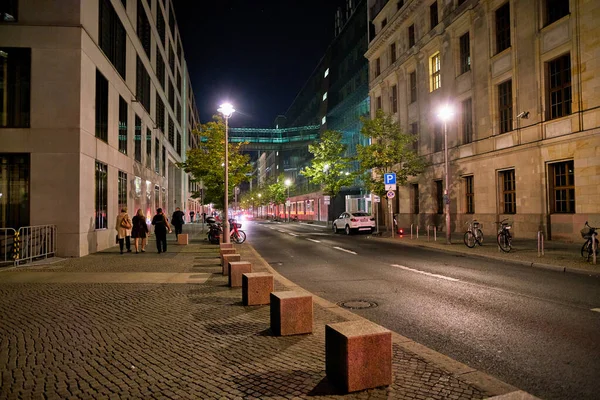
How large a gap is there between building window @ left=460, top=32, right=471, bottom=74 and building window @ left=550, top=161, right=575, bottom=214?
9733mm

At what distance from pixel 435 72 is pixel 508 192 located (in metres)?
11.6

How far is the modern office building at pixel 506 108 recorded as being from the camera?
17219 millimetres

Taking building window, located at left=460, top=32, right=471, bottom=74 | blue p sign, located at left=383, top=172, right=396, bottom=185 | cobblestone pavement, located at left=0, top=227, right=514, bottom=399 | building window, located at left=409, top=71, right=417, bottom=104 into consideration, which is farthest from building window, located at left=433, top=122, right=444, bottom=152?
cobblestone pavement, located at left=0, top=227, right=514, bottom=399

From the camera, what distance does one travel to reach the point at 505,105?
2228 centimetres

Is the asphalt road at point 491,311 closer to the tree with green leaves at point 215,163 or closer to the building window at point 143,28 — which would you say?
the tree with green leaves at point 215,163

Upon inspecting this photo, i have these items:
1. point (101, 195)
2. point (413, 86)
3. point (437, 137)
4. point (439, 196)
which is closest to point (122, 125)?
point (101, 195)

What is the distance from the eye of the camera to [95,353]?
14.9ft

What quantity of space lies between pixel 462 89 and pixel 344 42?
30.5 metres

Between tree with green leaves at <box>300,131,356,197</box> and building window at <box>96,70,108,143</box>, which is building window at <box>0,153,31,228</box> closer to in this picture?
building window at <box>96,70,108,143</box>

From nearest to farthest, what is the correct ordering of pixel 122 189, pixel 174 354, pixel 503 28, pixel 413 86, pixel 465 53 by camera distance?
pixel 174 354
pixel 122 189
pixel 503 28
pixel 465 53
pixel 413 86

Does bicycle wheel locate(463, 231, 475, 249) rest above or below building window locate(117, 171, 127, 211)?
below

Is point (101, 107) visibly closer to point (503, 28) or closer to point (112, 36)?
point (112, 36)

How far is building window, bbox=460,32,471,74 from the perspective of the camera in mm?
25661

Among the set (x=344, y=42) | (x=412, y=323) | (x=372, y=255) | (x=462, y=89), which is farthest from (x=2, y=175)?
(x=344, y=42)
